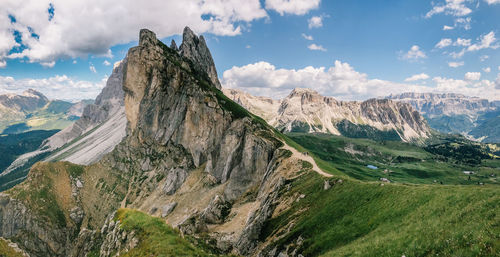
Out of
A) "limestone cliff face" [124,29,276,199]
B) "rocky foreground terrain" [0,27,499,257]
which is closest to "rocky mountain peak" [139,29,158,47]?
"limestone cliff face" [124,29,276,199]

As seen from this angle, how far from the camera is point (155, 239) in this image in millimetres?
32875

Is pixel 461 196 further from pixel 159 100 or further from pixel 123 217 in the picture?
pixel 159 100

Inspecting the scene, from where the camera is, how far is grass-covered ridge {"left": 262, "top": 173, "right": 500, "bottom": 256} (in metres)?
23.8

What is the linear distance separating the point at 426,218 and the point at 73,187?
187661 millimetres

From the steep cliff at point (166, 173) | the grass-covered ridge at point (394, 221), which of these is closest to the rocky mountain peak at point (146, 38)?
the steep cliff at point (166, 173)

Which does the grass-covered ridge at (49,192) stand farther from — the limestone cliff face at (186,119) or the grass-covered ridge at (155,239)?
the grass-covered ridge at (155,239)

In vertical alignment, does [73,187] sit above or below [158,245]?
below

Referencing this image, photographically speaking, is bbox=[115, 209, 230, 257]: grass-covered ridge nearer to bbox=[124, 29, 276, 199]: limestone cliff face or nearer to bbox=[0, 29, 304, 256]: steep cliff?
bbox=[0, 29, 304, 256]: steep cliff

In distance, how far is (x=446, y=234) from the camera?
83.8 ft

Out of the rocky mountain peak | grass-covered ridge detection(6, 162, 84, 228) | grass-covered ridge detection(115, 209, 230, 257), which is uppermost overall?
the rocky mountain peak

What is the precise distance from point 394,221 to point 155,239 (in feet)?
117

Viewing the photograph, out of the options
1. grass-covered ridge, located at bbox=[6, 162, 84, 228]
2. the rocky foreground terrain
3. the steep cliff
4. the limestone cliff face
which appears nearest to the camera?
the rocky foreground terrain

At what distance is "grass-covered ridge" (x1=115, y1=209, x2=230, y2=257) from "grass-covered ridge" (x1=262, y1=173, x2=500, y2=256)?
2208 centimetres

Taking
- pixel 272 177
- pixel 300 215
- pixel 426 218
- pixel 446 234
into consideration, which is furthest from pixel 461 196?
pixel 272 177
